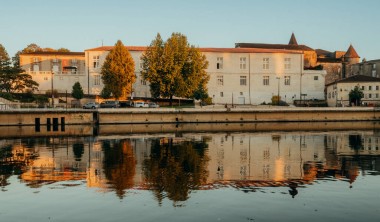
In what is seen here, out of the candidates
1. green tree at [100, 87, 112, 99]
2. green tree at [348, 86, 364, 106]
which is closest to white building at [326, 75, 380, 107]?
green tree at [348, 86, 364, 106]

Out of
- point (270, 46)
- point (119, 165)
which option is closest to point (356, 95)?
point (270, 46)

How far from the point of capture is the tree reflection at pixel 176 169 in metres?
20.3

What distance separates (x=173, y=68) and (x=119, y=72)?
11.0 meters

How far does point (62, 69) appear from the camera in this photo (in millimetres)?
99000

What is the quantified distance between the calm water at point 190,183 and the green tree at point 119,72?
1618 inches

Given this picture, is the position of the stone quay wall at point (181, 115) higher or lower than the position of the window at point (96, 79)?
lower

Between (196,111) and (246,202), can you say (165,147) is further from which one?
(196,111)

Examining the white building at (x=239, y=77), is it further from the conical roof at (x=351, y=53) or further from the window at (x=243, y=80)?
the conical roof at (x=351, y=53)

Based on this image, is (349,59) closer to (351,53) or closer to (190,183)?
(351,53)

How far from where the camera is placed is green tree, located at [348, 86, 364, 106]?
8712 centimetres

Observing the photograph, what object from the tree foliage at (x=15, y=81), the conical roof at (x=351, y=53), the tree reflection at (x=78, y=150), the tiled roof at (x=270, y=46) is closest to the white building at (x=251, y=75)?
the tree foliage at (x=15, y=81)

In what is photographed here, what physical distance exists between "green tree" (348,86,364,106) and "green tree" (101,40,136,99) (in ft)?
154

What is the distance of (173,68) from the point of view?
78.5 metres

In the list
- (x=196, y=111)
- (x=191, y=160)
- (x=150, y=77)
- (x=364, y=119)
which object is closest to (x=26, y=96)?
(x=150, y=77)
